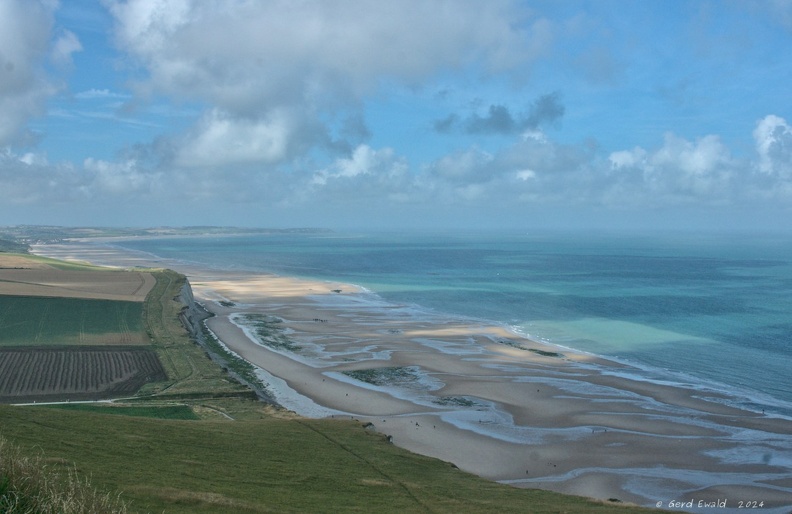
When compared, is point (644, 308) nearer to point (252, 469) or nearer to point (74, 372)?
point (74, 372)

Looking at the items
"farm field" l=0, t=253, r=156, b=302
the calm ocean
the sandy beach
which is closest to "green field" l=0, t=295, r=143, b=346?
"farm field" l=0, t=253, r=156, b=302

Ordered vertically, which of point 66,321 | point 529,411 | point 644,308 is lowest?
point 529,411

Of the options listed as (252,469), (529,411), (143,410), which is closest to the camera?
(252,469)

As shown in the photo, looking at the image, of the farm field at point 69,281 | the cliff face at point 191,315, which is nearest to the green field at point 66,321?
the farm field at point 69,281

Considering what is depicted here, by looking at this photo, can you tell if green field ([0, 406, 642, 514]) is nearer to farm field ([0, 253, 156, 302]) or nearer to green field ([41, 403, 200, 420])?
green field ([41, 403, 200, 420])

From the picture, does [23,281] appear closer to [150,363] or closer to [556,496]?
[150,363]

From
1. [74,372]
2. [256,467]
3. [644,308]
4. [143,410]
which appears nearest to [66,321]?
[74,372]

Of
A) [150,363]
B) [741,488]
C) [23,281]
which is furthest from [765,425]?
[23,281]
